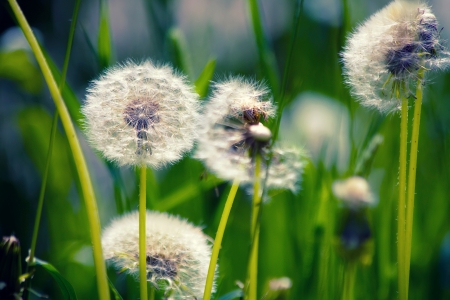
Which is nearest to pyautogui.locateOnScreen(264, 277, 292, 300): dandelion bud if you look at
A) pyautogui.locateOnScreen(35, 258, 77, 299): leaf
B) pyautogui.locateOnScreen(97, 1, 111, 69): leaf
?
pyautogui.locateOnScreen(35, 258, 77, 299): leaf

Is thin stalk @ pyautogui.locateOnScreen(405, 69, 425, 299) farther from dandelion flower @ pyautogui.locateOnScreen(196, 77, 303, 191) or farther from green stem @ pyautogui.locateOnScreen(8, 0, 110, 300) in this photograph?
green stem @ pyautogui.locateOnScreen(8, 0, 110, 300)

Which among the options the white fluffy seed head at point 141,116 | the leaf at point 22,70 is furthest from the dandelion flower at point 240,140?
the leaf at point 22,70

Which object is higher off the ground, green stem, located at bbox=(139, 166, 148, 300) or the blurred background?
the blurred background

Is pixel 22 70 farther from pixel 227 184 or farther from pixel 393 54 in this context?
pixel 393 54

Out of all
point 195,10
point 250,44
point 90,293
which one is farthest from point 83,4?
point 90,293

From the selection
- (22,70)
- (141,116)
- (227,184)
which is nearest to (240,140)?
(141,116)

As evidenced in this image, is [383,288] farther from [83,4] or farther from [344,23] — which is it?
[83,4]
